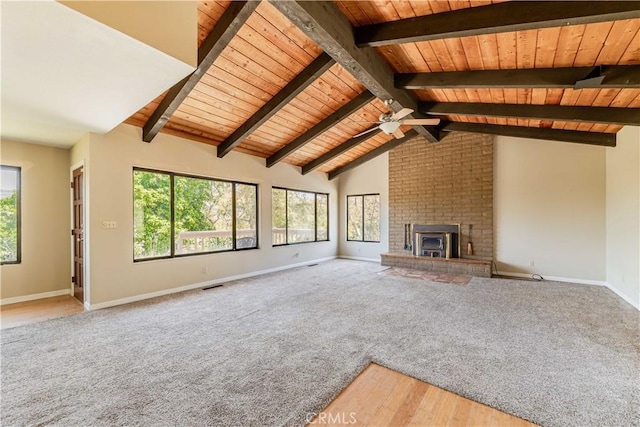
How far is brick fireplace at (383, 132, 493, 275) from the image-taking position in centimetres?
626

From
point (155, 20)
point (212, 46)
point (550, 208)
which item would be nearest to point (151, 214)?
point (212, 46)

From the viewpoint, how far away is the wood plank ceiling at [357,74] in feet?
8.61

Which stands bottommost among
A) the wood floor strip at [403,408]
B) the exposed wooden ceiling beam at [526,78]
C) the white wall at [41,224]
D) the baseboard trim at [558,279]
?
the baseboard trim at [558,279]

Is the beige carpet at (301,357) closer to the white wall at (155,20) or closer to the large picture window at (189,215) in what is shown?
the large picture window at (189,215)

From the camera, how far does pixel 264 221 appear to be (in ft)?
21.0

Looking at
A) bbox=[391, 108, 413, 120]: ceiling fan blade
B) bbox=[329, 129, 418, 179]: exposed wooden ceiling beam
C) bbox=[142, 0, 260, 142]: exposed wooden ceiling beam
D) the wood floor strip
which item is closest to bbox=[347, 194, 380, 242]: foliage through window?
bbox=[329, 129, 418, 179]: exposed wooden ceiling beam

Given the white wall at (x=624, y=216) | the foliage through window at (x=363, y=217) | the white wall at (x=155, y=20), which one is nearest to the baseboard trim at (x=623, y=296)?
the white wall at (x=624, y=216)

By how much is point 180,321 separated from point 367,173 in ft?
21.3

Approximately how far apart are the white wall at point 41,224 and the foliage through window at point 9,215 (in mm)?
70

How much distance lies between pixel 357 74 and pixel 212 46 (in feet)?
5.67

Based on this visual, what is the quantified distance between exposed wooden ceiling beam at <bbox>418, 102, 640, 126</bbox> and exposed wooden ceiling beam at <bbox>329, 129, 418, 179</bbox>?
6.75 ft

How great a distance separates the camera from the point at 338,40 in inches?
107

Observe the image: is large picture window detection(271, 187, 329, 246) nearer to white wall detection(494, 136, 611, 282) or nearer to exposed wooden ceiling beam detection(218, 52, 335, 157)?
exposed wooden ceiling beam detection(218, 52, 335, 157)

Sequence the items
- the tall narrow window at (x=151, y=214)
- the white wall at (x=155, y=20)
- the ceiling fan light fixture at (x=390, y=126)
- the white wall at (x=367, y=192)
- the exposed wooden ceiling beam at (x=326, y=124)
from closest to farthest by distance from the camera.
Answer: the white wall at (x=155, y=20) < the ceiling fan light fixture at (x=390, y=126) < the tall narrow window at (x=151, y=214) < the exposed wooden ceiling beam at (x=326, y=124) < the white wall at (x=367, y=192)
